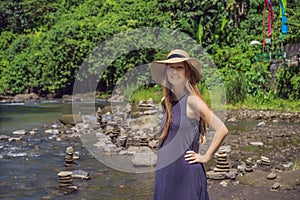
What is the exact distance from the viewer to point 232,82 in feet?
62.1

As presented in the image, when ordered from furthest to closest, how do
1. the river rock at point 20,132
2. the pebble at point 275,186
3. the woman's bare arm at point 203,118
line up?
the river rock at point 20,132 < the pebble at point 275,186 < the woman's bare arm at point 203,118

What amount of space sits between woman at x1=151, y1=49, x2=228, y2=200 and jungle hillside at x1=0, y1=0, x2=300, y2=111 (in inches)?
589

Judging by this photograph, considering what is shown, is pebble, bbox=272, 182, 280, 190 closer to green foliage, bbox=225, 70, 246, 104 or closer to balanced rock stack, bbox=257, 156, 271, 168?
balanced rock stack, bbox=257, 156, 271, 168

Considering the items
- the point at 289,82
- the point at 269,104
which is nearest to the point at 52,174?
the point at 269,104

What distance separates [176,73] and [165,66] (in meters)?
0.12

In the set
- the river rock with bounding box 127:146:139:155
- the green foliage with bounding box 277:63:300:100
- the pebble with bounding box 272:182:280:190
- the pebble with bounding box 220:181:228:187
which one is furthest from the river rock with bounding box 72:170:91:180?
the green foliage with bounding box 277:63:300:100

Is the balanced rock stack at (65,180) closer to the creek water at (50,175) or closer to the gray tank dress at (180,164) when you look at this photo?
the creek water at (50,175)

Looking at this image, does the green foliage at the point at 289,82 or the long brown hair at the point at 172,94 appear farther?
the green foliage at the point at 289,82

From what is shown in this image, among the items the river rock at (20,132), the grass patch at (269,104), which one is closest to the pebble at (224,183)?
the river rock at (20,132)

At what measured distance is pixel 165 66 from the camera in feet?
11.7

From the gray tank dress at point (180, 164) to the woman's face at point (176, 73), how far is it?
0.13 m

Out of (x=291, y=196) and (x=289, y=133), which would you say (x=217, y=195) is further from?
(x=289, y=133)

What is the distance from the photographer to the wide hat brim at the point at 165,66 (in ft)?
11.3

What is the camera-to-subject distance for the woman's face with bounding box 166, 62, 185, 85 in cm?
347
